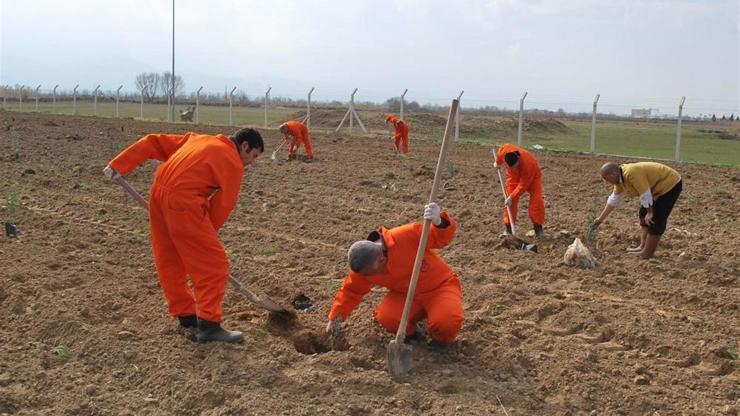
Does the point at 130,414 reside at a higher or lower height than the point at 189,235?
lower

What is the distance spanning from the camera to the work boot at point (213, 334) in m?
4.77

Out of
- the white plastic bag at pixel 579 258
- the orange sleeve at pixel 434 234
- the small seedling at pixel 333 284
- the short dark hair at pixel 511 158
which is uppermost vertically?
the short dark hair at pixel 511 158

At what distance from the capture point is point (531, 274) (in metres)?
6.93

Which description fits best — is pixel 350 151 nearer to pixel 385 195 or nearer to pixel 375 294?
pixel 385 195

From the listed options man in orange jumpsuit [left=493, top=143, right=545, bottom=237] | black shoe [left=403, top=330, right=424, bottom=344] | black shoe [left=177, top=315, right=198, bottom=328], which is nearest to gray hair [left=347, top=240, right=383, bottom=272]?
black shoe [left=403, top=330, right=424, bottom=344]

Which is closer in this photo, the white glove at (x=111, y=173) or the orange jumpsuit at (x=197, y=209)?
the orange jumpsuit at (x=197, y=209)

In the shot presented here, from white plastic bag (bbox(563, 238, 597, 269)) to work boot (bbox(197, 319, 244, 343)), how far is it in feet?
12.6

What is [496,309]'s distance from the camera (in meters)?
5.84

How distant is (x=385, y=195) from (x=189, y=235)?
23.0ft

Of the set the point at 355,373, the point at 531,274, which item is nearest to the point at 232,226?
the point at 531,274

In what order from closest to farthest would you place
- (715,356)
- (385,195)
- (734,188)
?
1. (715,356)
2. (385,195)
3. (734,188)

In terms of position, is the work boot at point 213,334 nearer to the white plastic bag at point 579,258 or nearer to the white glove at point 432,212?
the white glove at point 432,212

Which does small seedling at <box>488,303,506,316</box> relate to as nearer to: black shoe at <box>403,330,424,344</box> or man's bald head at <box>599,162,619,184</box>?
black shoe at <box>403,330,424,344</box>

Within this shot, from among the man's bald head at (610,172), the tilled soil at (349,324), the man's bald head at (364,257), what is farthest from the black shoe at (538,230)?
the man's bald head at (364,257)
